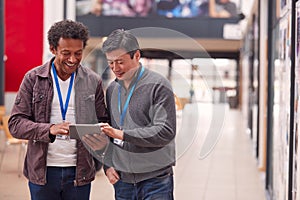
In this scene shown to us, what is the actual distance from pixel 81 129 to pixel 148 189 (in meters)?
0.51

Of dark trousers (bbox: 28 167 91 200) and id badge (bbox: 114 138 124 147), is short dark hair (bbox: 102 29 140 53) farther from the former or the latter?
dark trousers (bbox: 28 167 91 200)

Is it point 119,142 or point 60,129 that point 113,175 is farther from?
point 60,129

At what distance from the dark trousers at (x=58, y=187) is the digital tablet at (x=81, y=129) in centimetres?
32

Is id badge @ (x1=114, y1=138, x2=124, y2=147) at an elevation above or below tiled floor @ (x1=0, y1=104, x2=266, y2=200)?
above

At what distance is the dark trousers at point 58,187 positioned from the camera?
3.08 m

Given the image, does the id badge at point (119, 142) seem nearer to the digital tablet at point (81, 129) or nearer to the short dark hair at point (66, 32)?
the digital tablet at point (81, 129)

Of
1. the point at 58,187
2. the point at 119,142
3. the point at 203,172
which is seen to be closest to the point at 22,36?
the point at 203,172

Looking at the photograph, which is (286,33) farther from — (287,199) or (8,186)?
(8,186)

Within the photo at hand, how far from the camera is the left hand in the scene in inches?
110

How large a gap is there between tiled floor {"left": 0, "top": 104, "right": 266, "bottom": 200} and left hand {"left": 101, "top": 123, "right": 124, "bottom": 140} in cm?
36

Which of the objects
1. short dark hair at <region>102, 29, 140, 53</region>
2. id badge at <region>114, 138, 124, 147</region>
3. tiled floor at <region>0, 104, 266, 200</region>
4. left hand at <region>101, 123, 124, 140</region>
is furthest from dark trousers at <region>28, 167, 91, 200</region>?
short dark hair at <region>102, 29, 140, 53</region>

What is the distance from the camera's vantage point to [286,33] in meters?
5.07

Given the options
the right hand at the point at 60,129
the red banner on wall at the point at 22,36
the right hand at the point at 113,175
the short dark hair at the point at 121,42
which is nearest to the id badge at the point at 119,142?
the right hand at the point at 113,175

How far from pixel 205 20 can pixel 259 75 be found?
14752 mm
